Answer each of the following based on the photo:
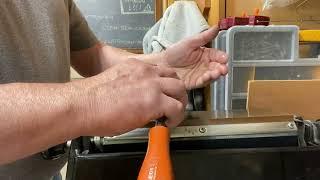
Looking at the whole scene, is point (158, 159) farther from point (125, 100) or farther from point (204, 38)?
point (204, 38)

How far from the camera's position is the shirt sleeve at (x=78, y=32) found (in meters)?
0.89

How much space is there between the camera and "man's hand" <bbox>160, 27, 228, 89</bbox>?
0.70m

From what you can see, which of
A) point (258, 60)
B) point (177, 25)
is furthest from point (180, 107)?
point (177, 25)

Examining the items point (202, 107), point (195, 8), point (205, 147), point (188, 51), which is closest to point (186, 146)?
point (205, 147)

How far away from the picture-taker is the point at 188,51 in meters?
0.74

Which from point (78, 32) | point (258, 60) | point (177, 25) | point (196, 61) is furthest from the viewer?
point (177, 25)

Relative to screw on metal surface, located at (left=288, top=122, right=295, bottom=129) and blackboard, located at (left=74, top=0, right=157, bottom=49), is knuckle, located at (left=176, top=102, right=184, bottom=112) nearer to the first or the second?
screw on metal surface, located at (left=288, top=122, right=295, bottom=129)

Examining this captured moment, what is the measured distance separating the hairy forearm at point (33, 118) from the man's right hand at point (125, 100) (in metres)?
0.01

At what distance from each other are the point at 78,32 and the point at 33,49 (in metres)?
0.28

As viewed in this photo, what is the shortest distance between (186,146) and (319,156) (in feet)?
0.51

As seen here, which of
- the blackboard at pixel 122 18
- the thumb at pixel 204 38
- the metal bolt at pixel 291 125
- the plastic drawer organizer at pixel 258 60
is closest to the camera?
the metal bolt at pixel 291 125

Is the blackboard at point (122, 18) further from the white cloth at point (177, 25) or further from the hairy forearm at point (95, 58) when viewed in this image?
the hairy forearm at point (95, 58)

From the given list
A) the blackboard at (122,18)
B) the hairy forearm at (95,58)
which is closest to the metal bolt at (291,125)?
the hairy forearm at (95,58)

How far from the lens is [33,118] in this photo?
388mm
